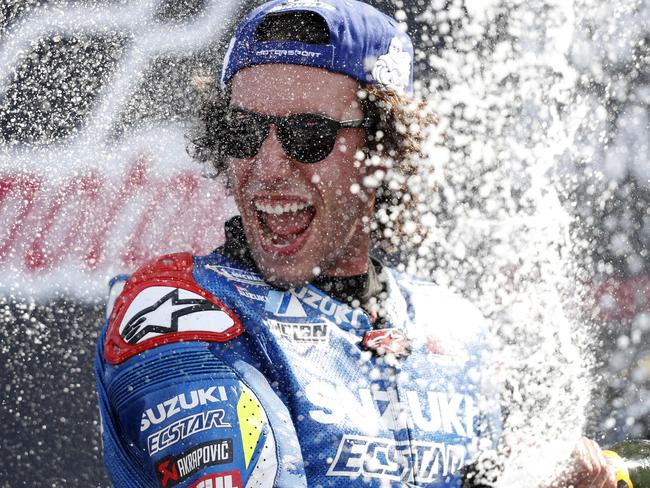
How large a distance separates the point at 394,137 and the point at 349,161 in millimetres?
244

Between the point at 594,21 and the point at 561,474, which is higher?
the point at 594,21

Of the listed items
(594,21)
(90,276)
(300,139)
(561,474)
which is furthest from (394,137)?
(594,21)

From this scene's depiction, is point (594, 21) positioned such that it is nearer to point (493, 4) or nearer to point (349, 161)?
point (493, 4)

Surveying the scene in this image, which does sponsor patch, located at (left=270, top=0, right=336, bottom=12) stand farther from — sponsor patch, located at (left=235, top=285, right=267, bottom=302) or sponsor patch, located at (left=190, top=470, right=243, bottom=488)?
sponsor patch, located at (left=190, top=470, right=243, bottom=488)

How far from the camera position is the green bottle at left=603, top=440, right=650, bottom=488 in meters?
2.36

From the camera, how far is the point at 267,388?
81.0 inches

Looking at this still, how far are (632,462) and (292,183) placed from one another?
3.80 ft

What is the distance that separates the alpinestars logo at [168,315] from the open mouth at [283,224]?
250 millimetres

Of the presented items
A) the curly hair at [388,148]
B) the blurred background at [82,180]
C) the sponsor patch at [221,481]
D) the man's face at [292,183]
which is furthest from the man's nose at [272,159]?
the blurred background at [82,180]

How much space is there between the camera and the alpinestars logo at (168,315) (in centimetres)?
207

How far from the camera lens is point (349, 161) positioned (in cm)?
240

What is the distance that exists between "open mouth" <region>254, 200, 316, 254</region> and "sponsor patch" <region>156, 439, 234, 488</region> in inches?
21.2

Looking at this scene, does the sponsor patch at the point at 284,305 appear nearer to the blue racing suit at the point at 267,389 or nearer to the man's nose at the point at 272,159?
the blue racing suit at the point at 267,389

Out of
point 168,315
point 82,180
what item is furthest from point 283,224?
point 82,180
